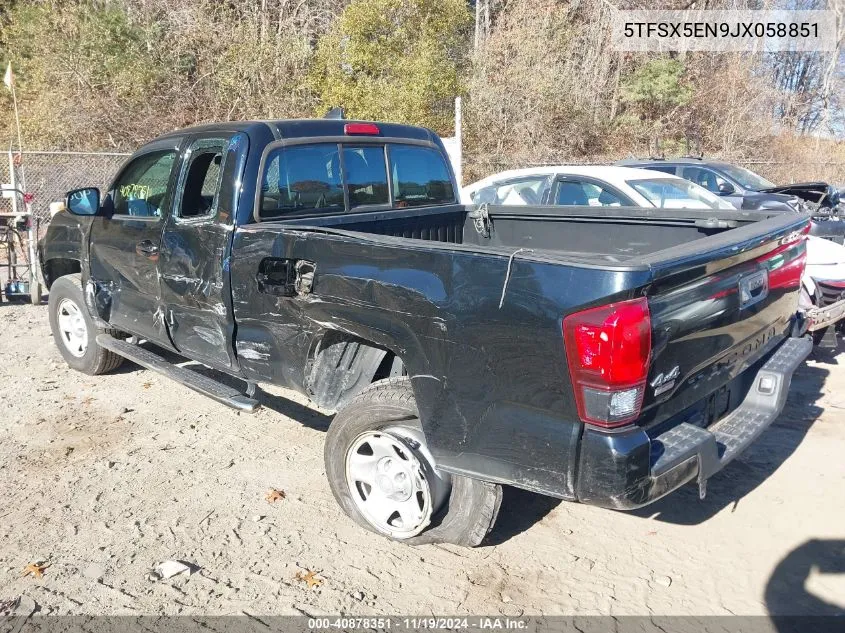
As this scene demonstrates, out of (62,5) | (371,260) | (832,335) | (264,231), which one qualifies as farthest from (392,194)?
(62,5)

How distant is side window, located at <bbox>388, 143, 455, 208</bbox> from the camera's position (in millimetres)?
4992

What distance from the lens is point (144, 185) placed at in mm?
5191

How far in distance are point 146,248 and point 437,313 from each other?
266cm

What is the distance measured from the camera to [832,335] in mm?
6027

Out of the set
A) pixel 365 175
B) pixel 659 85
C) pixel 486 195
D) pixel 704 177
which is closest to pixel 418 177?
pixel 365 175

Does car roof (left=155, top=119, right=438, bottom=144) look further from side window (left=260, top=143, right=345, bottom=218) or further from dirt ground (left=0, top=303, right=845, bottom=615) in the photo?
dirt ground (left=0, top=303, right=845, bottom=615)

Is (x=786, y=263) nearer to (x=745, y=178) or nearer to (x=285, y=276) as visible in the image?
(x=285, y=276)

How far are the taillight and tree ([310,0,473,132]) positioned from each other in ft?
44.8

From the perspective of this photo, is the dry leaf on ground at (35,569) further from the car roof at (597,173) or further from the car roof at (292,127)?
the car roof at (597,173)

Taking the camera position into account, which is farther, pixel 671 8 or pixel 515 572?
pixel 671 8

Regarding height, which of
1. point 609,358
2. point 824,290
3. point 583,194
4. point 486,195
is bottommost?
point 824,290

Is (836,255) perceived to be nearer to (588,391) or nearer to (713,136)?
(588,391)

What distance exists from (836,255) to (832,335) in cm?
Result: 90

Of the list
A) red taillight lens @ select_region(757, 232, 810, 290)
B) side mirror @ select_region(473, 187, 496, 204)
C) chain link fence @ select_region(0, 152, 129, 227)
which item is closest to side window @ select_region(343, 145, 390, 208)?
red taillight lens @ select_region(757, 232, 810, 290)
